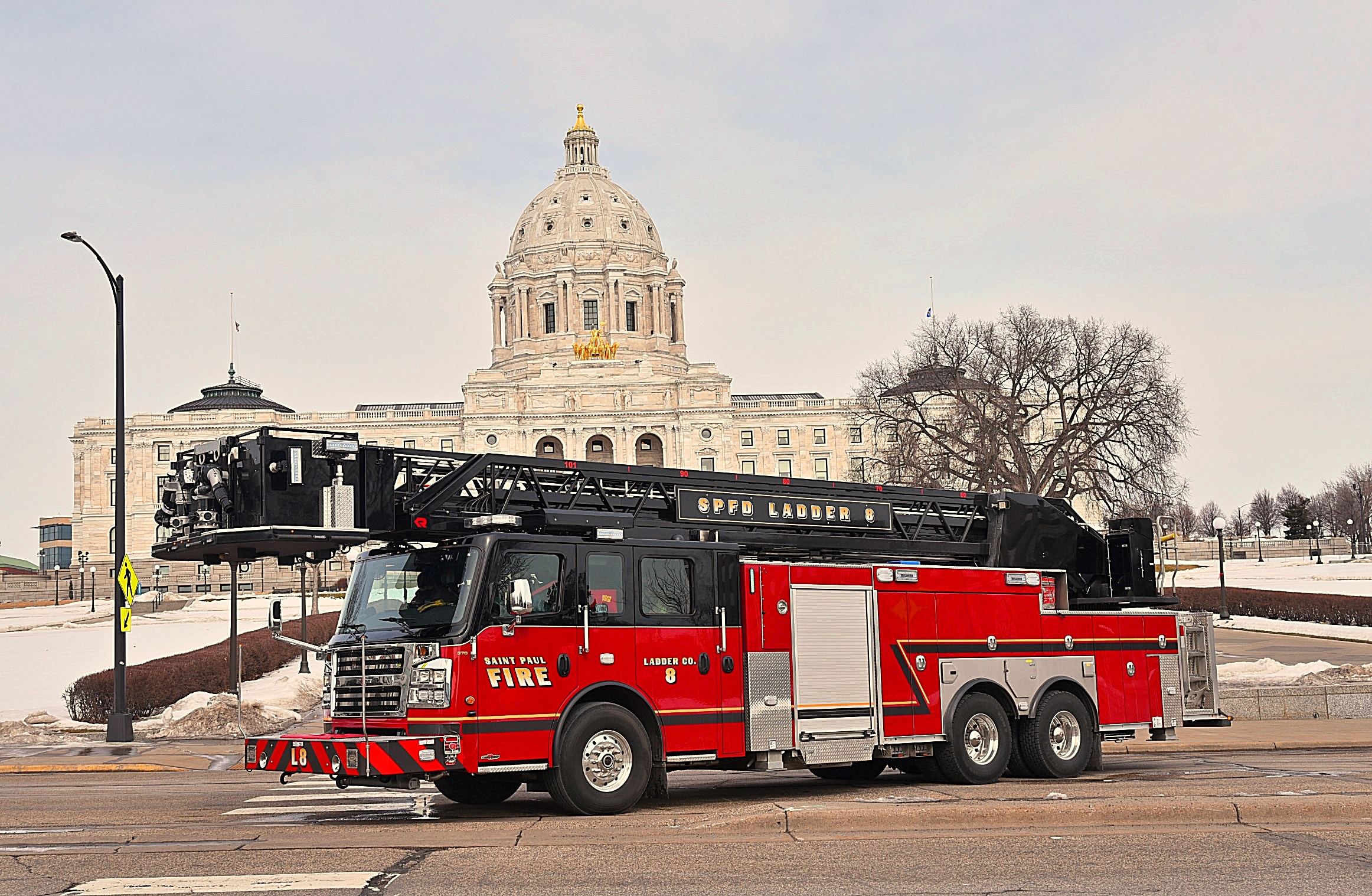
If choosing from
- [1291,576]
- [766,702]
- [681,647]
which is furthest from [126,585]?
[1291,576]

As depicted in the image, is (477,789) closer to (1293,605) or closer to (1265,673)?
(1265,673)

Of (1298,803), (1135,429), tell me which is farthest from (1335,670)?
(1135,429)

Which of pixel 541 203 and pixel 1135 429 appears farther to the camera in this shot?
pixel 541 203

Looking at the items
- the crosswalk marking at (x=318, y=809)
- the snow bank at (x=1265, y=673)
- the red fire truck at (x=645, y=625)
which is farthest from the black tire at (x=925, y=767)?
the snow bank at (x=1265, y=673)

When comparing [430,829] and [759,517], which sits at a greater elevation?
[759,517]

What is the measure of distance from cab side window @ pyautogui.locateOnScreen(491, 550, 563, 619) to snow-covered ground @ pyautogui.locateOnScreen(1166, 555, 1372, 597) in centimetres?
5640

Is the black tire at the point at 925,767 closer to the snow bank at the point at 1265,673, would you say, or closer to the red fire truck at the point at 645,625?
the red fire truck at the point at 645,625

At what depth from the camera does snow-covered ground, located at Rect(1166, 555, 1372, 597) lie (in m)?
69.8

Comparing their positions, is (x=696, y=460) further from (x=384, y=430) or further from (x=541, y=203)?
(x=541, y=203)

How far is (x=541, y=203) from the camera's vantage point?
178 m

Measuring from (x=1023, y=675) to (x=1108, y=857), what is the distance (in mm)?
6120

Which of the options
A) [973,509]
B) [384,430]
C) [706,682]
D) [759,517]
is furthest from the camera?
[384,430]

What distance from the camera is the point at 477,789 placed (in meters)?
14.3

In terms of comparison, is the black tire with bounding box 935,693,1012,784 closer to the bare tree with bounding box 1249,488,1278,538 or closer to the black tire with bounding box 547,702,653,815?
the black tire with bounding box 547,702,653,815
